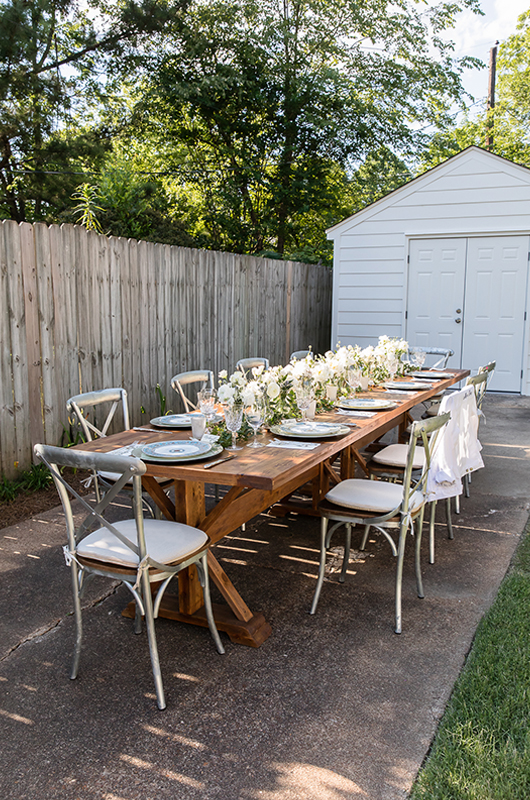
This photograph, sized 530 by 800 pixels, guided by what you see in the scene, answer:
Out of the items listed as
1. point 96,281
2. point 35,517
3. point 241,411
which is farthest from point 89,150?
point 241,411

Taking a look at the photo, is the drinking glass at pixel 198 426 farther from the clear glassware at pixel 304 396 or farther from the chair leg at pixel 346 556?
the chair leg at pixel 346 556

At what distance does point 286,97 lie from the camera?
45.6 feet

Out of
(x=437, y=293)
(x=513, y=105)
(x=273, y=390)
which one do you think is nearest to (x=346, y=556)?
(x=273, y=390)

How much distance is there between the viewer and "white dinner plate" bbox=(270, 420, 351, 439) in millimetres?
2902

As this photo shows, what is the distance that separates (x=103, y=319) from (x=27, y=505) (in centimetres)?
170

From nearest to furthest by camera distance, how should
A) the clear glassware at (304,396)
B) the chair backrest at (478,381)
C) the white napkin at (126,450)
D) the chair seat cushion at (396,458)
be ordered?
the white napkin at (126,450) < the clear glassware at (304,396) < the chair seat cushion at (396,458) < the chair backrest at (478,381)

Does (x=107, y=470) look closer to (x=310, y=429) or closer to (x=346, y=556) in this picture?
(x=310, y=429)

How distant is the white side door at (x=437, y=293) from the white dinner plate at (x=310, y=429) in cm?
646

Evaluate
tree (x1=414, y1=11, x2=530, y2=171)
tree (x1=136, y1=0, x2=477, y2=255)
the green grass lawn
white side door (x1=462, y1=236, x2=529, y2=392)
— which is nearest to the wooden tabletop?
the green grass lawn

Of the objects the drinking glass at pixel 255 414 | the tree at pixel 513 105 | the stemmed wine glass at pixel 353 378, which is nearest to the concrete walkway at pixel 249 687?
the drinking glass at pixel 255 414

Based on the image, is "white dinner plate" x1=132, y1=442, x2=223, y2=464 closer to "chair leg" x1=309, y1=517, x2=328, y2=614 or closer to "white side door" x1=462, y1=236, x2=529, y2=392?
"chair leg" x1=309, y1=517, x2=328, y2=614

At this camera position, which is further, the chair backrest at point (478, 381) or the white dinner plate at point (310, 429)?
the chair backrest at point (478, 381)

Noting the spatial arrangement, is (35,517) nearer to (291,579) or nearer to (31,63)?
(291,579)

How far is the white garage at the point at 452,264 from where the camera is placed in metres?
8.63
